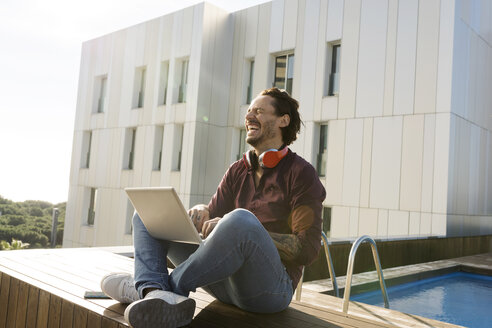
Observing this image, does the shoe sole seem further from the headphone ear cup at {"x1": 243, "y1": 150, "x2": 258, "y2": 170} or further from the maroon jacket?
the headphone ear cup at {"x1": 243, "y1": 150, "x2": 258, "y2": 170}

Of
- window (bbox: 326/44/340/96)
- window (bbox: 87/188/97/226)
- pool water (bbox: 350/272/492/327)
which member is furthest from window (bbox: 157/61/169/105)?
pool water (bbox: 350/272/492/327)

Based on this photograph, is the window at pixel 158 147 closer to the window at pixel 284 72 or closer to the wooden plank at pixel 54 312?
the window at pixel 284 72

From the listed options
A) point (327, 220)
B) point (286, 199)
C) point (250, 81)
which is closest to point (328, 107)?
point (327, 220)

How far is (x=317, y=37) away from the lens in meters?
12.2

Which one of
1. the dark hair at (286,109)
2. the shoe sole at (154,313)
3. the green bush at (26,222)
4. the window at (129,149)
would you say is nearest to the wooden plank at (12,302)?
the shoe sole at (154,313)

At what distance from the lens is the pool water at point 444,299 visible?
221 inches

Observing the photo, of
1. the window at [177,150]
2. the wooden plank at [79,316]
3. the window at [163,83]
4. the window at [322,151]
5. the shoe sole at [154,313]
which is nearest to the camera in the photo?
the shoe sole at [154,313]

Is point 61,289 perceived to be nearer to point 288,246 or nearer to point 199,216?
point 199,216

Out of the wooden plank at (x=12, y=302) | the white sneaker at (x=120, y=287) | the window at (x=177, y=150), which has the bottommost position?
the wooden plank at (x=12, y=302)

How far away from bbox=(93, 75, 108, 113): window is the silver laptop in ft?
54.8

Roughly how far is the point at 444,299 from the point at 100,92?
51.4 feet

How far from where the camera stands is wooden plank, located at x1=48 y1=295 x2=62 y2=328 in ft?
8.05

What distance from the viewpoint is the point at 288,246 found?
7.04ft

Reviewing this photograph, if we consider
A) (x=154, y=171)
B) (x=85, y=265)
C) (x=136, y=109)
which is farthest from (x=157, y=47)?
(x=85, y=265)
